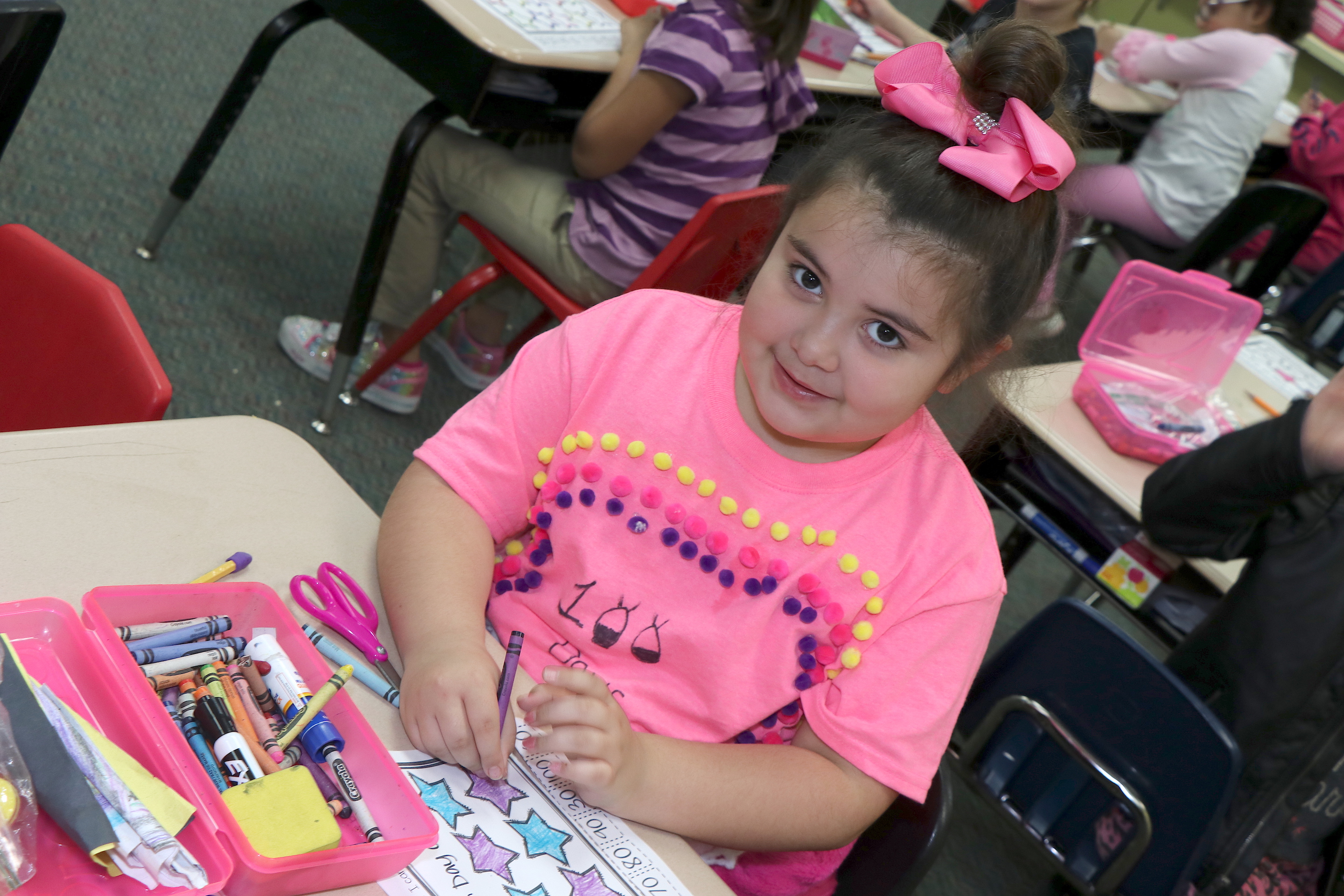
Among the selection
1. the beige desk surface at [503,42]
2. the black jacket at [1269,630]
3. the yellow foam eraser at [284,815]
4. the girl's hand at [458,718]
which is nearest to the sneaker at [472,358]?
the beige desk surface at [503,42]

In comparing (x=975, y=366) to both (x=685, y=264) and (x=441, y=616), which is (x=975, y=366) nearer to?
(x=441, y=616)

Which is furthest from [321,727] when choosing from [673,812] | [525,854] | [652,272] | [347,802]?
[652,272]

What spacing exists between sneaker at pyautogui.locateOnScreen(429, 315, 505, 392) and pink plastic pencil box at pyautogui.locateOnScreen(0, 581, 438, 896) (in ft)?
5.82

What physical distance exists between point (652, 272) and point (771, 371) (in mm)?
923

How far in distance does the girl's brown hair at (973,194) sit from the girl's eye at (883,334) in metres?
0.04

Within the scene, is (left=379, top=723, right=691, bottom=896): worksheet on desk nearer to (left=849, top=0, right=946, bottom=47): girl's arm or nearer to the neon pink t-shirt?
the neon pink t-shirt

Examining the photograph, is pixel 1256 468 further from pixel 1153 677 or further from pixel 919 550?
pixel 919 550

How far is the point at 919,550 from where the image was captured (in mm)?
914

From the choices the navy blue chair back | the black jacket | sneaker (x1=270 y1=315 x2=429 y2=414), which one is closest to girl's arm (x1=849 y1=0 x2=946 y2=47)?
sneaker (x1=270 y1=315 x2=429 y2=414)

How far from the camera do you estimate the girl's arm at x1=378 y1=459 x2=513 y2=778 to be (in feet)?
2.40

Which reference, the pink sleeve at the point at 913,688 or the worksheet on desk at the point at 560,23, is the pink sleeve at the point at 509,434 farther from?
the worksheet on desk at the point at 560,23

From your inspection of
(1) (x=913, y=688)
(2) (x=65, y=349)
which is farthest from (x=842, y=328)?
(2) (x=65, y=349)

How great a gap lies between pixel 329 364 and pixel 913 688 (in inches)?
67.8

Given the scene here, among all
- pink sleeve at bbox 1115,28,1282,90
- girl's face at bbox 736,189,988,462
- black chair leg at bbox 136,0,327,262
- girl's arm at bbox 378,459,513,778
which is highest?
pink sleeve at bbox 1115,28,1282,90
